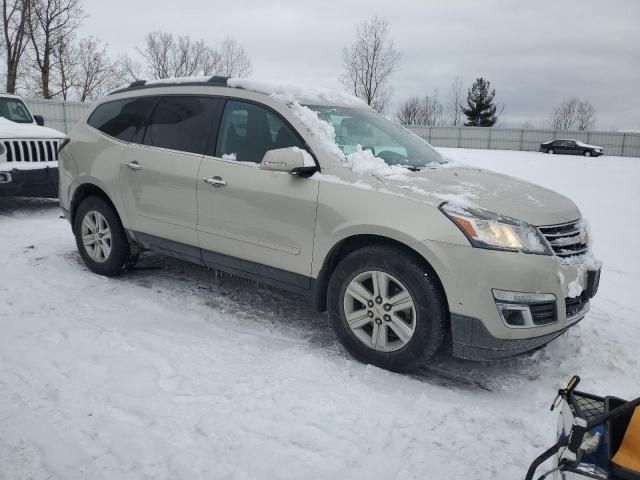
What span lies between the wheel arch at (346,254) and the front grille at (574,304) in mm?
764

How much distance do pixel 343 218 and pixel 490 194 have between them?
96 centimetres

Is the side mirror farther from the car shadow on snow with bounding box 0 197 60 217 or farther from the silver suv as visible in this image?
the car shadow on snow with bounding box 0 197 60 217

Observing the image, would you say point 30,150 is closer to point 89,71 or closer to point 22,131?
point 22,131

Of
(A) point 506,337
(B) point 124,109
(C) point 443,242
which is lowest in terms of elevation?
(A) point 506,337

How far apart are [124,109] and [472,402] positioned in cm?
407

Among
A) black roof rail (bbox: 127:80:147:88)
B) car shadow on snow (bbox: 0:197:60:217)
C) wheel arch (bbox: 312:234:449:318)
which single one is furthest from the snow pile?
car shadow on snow (bbox: 0:197:60:217)

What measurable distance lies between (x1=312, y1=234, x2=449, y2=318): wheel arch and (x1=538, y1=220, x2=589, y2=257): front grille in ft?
2.36

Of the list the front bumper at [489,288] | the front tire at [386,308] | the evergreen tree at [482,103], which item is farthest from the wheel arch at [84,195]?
the evergreen tree at [482,103]

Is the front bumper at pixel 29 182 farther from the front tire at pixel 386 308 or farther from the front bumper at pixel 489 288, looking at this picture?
the front bumper at pixel 489 288

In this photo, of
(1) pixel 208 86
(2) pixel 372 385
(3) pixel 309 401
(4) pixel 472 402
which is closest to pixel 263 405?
(3) pixel 309 401

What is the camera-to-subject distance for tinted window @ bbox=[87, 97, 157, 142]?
4.69 metres

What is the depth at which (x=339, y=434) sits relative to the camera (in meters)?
2.63

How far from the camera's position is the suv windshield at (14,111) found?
29.5 feet

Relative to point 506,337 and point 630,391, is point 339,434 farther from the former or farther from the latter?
point 630,391
